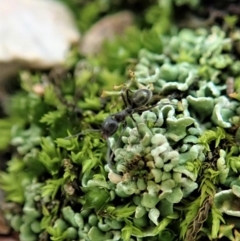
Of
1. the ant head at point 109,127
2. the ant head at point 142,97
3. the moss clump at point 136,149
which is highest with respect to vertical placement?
the ant head at point 142,97

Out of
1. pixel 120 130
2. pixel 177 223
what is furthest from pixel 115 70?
pixel 177 223

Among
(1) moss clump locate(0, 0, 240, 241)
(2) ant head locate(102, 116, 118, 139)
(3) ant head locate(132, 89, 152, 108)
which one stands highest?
(3) ant head locate(132, 89, 152, 108)

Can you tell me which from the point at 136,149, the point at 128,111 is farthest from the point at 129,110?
the point at 136,149

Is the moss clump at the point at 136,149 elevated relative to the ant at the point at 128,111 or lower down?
lower down

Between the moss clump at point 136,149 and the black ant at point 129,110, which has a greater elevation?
the black ant at point 129,110

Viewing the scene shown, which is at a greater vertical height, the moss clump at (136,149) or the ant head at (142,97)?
the ant head at (142,97)

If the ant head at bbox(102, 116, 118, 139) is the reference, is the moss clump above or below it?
below

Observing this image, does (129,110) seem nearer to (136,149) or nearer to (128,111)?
(128,111)

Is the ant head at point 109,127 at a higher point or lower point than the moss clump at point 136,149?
higher

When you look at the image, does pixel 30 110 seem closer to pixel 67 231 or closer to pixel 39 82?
pixel 39 82
